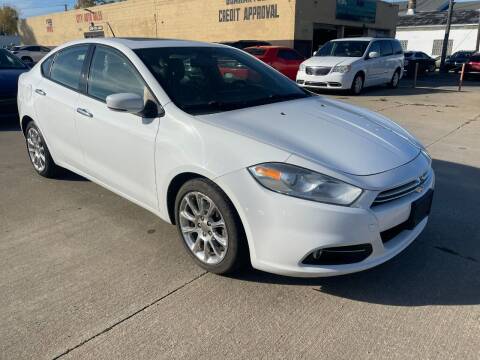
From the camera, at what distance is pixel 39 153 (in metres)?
4.86

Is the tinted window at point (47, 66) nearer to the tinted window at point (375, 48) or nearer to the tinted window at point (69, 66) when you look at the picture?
the tinted window at point (69, 66)

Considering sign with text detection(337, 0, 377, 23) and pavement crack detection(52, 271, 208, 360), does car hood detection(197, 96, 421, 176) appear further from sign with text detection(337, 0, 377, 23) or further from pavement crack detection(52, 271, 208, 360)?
sign with text detection(337, 0, 377, 23)

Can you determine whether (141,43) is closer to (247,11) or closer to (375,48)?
(375,48)

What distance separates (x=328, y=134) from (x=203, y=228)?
1.09 m

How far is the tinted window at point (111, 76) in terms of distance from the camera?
10.9ft

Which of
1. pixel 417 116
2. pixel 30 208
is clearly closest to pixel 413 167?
pixel 30 208

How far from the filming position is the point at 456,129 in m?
8.16

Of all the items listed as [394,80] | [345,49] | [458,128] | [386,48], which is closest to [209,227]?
[458,128]

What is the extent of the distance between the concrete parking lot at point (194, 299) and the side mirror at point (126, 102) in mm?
1107

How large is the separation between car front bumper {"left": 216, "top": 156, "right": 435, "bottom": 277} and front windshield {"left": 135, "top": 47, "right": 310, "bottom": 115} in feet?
2.89

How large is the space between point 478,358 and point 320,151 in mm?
1427

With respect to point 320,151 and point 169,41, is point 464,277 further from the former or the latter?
point 169,41

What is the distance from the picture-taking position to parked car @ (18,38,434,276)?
2.46 m

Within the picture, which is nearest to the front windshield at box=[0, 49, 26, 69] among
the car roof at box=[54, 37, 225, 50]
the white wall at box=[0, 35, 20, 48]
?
the car roof at box=[54, 37, 225, 50]
